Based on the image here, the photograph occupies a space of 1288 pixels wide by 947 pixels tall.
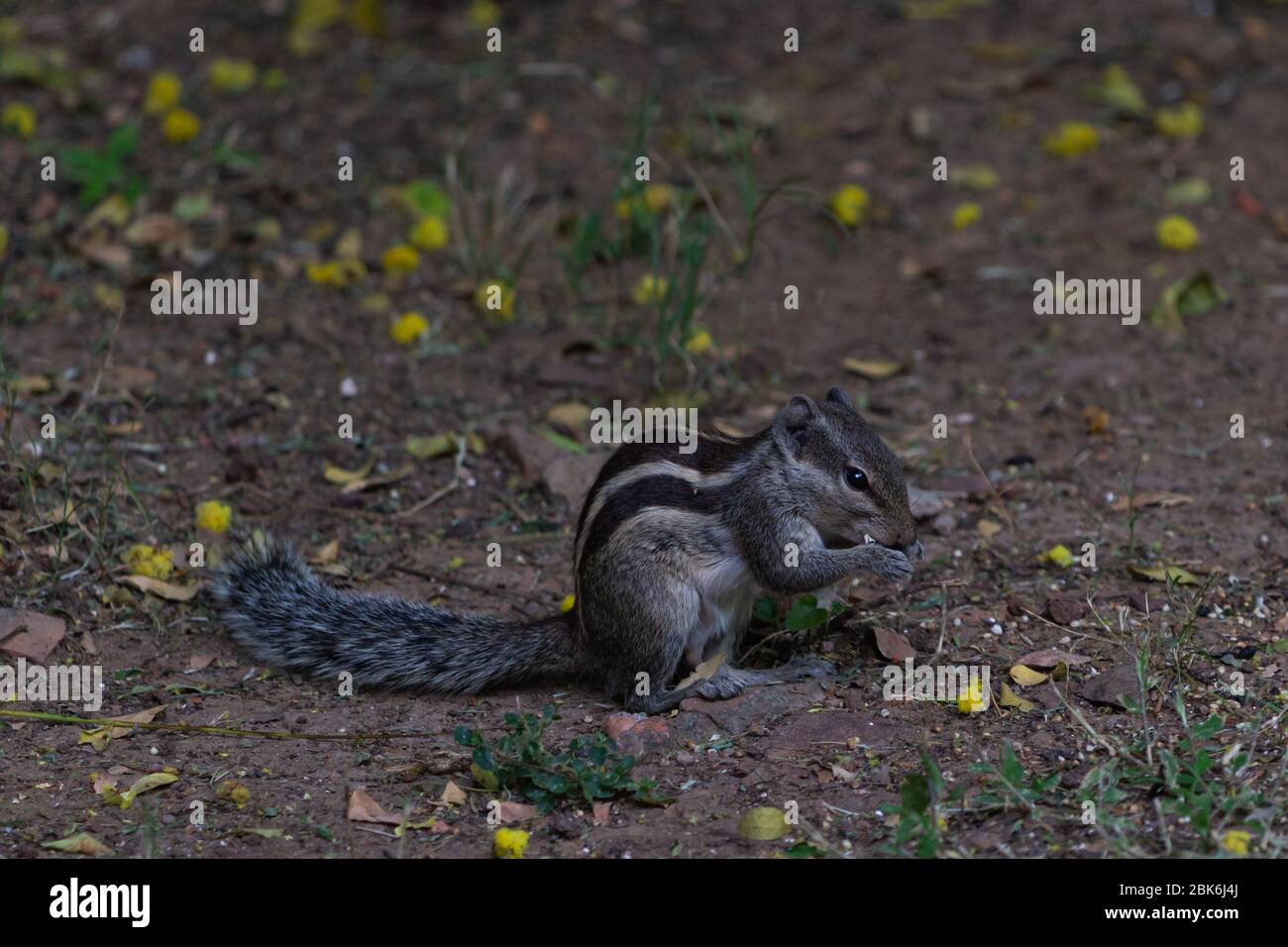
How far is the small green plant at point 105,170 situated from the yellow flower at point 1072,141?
538 cm

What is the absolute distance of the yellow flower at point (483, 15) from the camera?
10.7 metres

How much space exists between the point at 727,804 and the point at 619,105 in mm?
6278

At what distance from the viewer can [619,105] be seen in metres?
9.91

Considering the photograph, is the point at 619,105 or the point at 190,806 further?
the point at 619,105

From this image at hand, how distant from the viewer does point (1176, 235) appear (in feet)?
27.6

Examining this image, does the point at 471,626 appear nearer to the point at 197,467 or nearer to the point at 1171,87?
the point at 197,467

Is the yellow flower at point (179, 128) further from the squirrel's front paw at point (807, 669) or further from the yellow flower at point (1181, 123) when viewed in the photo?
the yellow flower at point (1181, 123)

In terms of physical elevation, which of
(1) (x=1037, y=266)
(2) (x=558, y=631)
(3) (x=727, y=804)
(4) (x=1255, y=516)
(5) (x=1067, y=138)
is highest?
(5) (x=1067, y=138)

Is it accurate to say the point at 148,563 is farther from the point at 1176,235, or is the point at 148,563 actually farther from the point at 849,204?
the point at 1176,235

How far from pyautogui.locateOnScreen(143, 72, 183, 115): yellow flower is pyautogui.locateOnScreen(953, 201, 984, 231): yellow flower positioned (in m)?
4.75

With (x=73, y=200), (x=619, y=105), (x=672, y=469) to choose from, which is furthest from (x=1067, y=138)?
(x=73, y=200)

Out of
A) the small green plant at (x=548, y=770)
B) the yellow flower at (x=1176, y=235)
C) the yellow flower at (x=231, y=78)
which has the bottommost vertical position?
the small green plant at (x=548, y=770)

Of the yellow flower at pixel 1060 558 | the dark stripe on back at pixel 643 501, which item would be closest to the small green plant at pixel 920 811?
the dark stripe on back at pixel 643 501

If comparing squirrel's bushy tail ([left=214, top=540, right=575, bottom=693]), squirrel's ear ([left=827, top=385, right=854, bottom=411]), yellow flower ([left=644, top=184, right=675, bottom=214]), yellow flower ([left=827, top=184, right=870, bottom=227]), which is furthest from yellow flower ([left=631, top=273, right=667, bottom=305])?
squirrel's bushy tail ([left=214, top=540, right=575, bottom=693])
